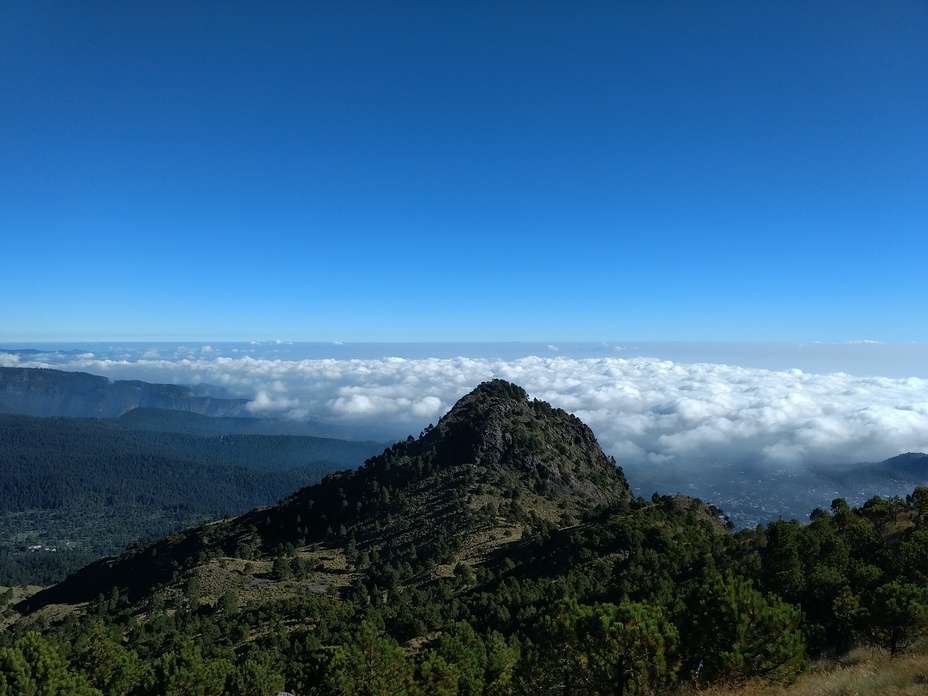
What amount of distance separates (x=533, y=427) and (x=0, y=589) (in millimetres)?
117735

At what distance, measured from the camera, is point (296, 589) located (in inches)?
2689

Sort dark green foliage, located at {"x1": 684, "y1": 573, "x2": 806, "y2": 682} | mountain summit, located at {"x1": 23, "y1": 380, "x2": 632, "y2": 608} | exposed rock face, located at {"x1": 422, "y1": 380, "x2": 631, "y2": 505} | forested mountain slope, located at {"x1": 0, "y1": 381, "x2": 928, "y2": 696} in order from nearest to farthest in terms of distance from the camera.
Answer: dark green foliage, located at {"x1": 684, "y1": 573, "x2": 806, "y2": 682}
forested mountain slope, located at {"x1": 0, "y1": 381, "x2": 928, "y2": 696}
mountain summit, located at {"x1": 23, "y1": 380, "x2": 632, "y2": 608}
exposed rock face, located at {"x1": 422, "y1": 380, "x2": 631, "y2": 505}

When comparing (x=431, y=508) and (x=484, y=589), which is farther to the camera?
(x=431, y=508)

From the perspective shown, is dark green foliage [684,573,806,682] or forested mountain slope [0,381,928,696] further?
forested mountain slope [0,381,928,696]

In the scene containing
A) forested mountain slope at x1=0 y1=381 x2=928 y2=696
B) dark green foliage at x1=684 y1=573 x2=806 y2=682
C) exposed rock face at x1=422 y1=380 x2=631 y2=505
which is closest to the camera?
dark green foliage at x1=684 y1=573 x2=806 y2=682

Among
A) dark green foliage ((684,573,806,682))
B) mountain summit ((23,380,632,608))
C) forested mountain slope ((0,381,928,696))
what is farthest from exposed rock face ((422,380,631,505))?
dark green foliage ((684,573,806,682))

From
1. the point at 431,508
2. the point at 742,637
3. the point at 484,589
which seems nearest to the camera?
the point at 742,637

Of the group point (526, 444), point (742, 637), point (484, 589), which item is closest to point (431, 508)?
point (526, 444)

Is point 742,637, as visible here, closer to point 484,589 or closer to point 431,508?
point 484,589

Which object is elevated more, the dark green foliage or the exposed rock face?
the dark green foliage

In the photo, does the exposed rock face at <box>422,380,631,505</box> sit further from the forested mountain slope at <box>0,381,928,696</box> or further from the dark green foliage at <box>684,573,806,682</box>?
the dark green foliage at <box>684,573,806,682</box>

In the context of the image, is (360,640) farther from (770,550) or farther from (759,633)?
(770,550)

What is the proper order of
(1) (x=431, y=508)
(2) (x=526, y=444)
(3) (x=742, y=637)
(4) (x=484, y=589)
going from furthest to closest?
(2) (x=526, y=444), (1) (x=431, y=508), (4) (x=484, y=589), (3) (x=742, y=637)

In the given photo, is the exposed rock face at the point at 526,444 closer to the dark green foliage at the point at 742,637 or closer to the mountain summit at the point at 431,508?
the mountain summit at the point at 431,508
